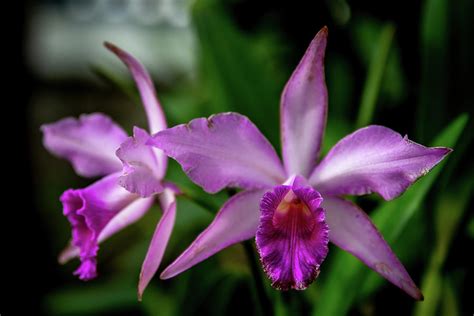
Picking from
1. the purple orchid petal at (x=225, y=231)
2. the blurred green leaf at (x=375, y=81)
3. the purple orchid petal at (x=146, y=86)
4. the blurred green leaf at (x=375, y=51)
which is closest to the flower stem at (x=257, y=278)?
the purple orchid petal at (x=225, y=231)

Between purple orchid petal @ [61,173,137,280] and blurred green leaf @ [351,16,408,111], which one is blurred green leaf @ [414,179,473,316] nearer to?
blurred green leaf @ [351,16,408,111]

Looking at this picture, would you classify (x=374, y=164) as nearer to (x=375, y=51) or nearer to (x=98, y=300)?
(x=375, y=51)

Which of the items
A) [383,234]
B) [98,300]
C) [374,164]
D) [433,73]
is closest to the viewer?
[374,164]

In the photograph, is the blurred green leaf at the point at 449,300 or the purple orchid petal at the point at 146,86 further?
the blurred green leaf at the point at 449,300

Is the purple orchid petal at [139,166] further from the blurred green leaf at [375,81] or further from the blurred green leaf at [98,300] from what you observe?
the blurred green leaf at [98,300]

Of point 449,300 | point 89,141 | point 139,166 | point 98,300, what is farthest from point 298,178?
point 98,300

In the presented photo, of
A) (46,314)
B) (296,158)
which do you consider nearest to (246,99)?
(296,158)

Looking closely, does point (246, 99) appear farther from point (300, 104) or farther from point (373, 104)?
point (300, 104)

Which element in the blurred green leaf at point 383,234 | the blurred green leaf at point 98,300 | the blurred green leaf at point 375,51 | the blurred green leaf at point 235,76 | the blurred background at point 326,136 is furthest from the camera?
the blurred green leaf at point 98,300

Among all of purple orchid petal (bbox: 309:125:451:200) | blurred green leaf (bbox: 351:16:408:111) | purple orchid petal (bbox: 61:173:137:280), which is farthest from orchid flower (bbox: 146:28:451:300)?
blurred green leaf (bbox: 351:16:408:111)
